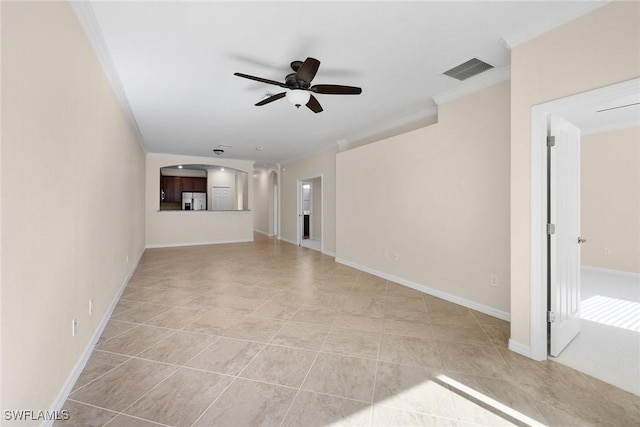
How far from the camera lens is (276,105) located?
402 cm

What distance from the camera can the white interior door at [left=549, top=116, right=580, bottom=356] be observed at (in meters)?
2.26

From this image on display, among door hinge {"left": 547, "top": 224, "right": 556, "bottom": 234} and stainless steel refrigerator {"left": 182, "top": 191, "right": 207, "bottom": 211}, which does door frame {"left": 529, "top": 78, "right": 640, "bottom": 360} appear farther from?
stainless steel refrigerator {"left": 182, "top": 191, "right": 207, "bottom": 211}

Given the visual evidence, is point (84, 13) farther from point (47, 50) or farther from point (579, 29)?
point (579, 29)

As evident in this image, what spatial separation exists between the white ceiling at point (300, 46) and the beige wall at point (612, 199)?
351 centimetres

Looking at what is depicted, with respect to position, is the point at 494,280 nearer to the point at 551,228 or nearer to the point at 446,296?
the point at 446,296


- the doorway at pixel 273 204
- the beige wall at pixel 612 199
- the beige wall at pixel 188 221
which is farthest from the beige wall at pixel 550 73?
the doorway at pixel 273 204

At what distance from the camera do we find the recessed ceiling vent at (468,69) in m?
2.81

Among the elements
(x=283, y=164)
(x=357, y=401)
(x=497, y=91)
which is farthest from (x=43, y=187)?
(x=283, y=164)

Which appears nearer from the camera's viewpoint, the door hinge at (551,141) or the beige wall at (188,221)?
the door hinge at (551,141)

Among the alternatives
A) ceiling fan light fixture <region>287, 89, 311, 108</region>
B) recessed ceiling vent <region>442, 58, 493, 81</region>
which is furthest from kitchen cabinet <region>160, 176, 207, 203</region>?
recessed ceiling vent <region>442, 58, 493, 81</region>

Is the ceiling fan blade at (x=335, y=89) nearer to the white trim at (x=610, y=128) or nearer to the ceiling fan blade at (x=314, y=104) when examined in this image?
the ceiling fan blade at (x=314, y=104)

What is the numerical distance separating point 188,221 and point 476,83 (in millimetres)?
7713

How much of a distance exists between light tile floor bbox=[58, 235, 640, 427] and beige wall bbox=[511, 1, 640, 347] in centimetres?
57

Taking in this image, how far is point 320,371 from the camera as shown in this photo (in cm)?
207
